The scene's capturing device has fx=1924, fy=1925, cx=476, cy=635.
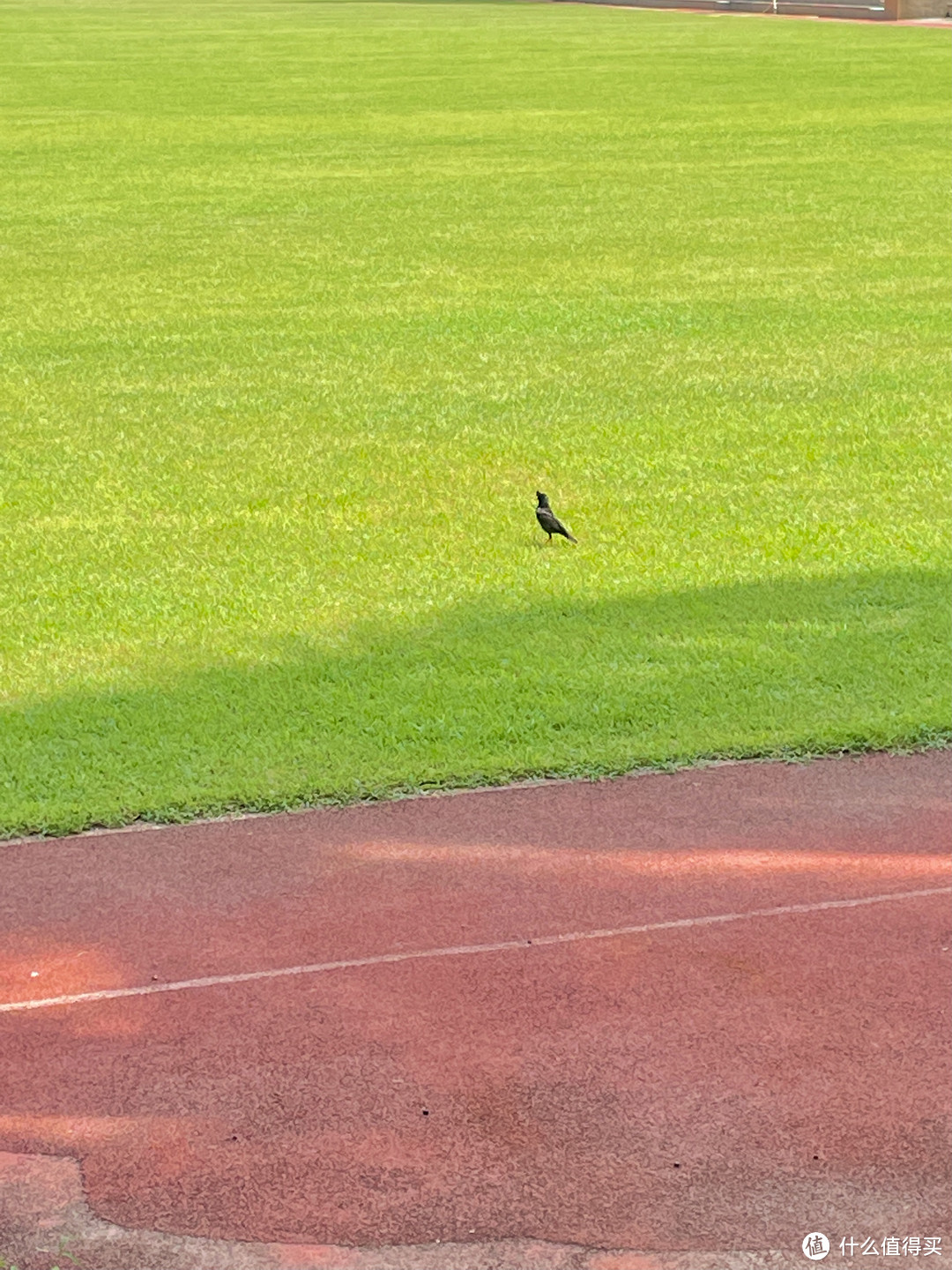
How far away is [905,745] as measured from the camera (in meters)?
7.54

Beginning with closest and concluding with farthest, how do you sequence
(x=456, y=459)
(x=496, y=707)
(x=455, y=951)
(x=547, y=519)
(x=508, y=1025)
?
(x=508, y=1025)
(x=455, y=951)
(x=496, y=707)
(x=547, y=519)
(x=456, y=459)

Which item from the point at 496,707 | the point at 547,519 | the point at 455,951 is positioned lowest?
the point at 547,519

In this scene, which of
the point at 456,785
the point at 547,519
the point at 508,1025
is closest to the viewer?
the point at 508,1025

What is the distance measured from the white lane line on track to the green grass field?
1.26 metres

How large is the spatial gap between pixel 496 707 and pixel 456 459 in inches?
162

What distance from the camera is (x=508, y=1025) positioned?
5406 mm

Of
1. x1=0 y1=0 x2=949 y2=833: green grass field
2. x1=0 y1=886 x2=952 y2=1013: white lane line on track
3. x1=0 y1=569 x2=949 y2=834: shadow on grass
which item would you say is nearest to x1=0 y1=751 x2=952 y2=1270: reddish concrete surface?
x1=0 y1=886 x2=952 y2=1013: white lane line on track

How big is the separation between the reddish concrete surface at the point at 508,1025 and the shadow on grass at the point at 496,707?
24 cm

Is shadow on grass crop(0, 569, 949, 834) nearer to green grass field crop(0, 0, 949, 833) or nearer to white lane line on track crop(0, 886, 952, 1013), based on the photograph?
green grass field crop(0, 0, 949, 833)

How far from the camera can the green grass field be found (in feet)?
25.3

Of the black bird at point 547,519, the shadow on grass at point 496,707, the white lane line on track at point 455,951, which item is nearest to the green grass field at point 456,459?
the shadow on grass at point 496,707

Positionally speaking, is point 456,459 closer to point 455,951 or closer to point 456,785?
point 456,785

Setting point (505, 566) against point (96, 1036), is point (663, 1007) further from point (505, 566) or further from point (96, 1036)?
point (505, 566)

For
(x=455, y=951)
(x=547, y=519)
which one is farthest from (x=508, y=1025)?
(x=547, y=519)
